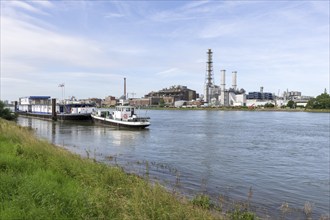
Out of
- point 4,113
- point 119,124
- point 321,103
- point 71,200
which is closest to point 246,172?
point 71,200

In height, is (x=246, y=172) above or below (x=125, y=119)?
below

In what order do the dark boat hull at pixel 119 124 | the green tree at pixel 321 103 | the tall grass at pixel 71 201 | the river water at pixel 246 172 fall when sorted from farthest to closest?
1. the green tree at pixel 321 103
2. the dark boat hull at pixel 119 124
3. the river water at pixel 246 172
4. the tall grass at pixel 71 201

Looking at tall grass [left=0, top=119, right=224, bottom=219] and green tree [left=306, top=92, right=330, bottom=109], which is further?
green tree [left=306, top=92, right=330, bottom=109]

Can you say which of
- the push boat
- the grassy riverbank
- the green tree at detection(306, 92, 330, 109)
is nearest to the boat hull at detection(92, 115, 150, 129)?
the push boat

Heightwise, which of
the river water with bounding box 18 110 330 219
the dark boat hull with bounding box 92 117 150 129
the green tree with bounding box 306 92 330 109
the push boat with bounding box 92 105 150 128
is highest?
the green tree with bounding box 306 92 330 109

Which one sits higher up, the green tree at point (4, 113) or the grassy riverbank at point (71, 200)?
the green tree at point (4, 113)

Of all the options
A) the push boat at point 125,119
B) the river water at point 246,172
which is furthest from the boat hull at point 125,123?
the river water at point 246,172

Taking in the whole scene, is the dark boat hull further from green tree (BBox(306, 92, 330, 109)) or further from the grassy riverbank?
green tree (BBox(306, 92, 330, 109))

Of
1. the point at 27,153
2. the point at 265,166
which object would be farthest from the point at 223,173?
the point at 27,153

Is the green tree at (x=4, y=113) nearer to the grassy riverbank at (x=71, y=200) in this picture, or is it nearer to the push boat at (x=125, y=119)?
the push boat at (x=125, y=119)

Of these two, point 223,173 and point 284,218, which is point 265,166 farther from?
point 284,218

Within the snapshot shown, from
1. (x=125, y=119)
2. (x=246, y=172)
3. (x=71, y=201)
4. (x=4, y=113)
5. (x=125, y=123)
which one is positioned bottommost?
(x=246, y=172)

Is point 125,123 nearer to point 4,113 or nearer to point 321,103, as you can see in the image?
point 4,113

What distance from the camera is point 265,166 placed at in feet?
85.4
